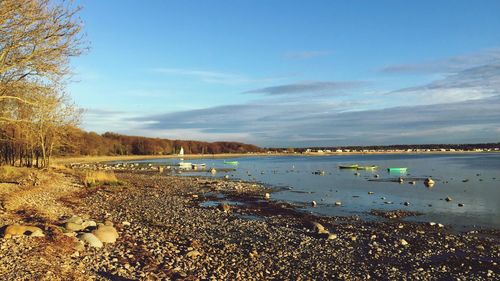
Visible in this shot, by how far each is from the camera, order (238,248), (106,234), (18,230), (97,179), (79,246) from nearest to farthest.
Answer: (79,246)
(18,230)
(106,234)
(238,248)
(97,179)

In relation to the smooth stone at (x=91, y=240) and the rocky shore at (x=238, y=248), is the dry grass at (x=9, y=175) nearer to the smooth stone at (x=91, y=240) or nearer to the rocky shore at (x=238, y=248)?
the rocky shore at (x=238, y=248)

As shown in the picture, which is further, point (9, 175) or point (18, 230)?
point (9, 175)

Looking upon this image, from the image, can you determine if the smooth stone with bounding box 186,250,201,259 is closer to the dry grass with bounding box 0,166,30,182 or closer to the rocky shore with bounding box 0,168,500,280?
the rocky shore with bounding box 0,168,500,280

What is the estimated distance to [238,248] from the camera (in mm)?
15969

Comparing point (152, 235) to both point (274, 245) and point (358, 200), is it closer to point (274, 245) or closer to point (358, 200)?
point (274, 245)

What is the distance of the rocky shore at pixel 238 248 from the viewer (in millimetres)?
11977

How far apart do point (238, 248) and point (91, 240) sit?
209 inches

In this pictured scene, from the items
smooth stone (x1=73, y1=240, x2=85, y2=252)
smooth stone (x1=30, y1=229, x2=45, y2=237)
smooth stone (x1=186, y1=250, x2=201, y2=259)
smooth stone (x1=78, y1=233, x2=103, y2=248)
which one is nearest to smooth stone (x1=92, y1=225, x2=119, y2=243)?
smooth stone (x1=78, y1=233, x2=103, y2=248)

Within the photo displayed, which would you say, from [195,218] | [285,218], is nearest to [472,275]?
[285,218]

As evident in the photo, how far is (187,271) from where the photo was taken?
12.4m

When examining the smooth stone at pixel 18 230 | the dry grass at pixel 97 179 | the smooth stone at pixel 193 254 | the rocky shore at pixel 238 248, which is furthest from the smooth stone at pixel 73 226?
the dry grass at pixel 97 179

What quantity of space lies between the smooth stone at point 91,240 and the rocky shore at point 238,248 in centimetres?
27

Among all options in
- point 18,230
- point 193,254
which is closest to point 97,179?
point 18,230

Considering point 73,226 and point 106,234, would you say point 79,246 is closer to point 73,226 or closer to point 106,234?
point 106,234
